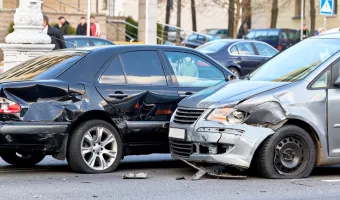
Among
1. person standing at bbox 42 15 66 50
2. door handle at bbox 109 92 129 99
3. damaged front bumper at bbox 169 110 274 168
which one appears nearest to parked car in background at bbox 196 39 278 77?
person standing at bbox 42 15 66 50

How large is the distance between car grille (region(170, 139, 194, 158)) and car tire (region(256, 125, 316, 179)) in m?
0.75

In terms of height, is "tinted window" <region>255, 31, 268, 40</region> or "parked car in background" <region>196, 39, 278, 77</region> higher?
"tinted window" <region>255, 31, 268, 40</region>

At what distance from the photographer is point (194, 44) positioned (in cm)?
4819

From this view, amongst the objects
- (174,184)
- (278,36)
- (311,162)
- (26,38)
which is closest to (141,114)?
(174,184)

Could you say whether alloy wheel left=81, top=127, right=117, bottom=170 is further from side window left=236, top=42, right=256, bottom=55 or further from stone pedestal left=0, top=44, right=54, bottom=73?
side window left=236, top=42, right=256, bottom=55

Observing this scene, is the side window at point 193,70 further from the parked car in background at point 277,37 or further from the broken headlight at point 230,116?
the parked car in background at point 277,37

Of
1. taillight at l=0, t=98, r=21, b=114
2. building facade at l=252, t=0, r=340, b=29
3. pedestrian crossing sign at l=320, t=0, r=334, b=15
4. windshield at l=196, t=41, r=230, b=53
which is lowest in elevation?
taillight at l=0, t=98, r=21, b=114

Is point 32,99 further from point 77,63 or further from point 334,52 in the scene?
point 334,52

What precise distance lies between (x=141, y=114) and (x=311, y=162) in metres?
2.05

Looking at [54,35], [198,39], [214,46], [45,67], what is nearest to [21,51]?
[54,35]

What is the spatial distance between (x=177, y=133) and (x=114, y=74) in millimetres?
1183

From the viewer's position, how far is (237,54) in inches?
1116

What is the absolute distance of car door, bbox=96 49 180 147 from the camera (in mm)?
10734

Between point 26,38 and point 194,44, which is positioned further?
point 194,44
